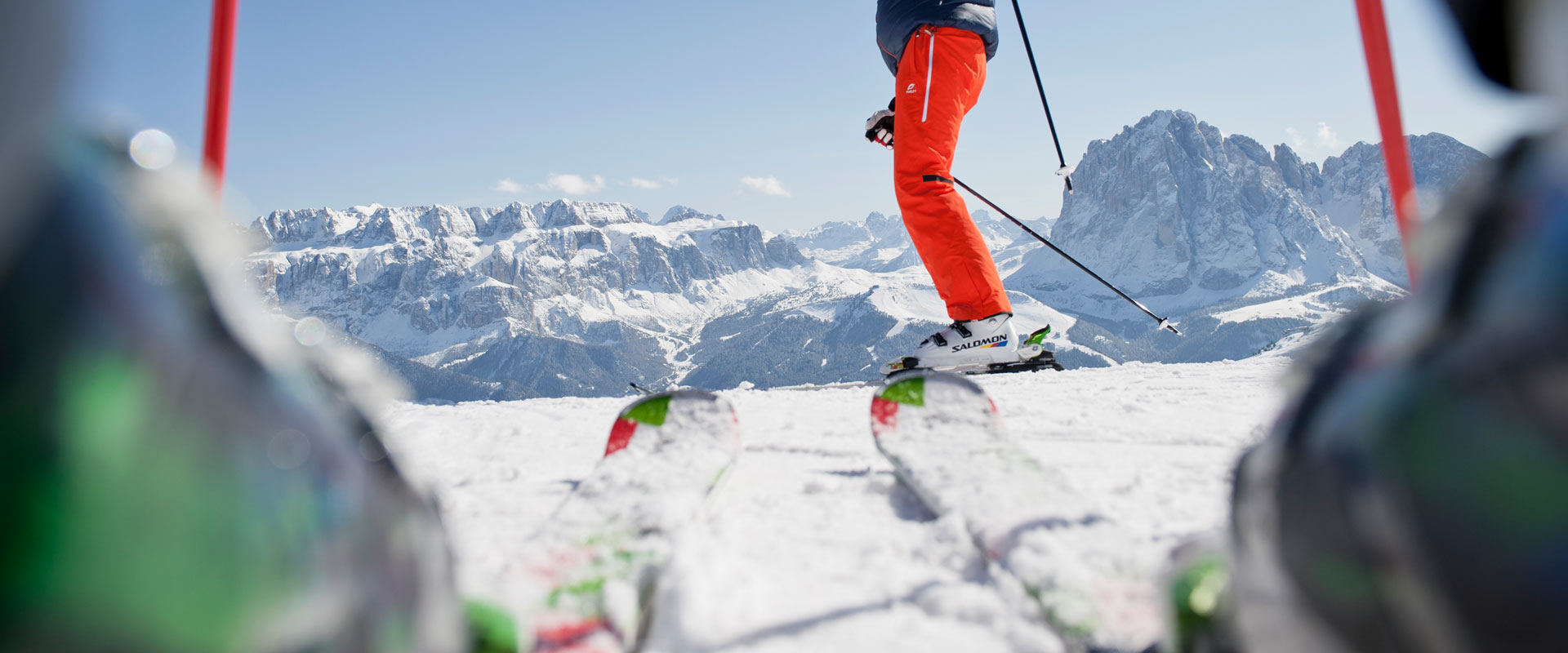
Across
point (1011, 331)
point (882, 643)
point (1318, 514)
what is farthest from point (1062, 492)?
point (1011, 331)

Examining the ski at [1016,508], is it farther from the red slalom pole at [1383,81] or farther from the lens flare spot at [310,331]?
the red slalom pole at [1383,81]

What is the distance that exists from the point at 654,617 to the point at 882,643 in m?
0.32

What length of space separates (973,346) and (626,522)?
10.2ft

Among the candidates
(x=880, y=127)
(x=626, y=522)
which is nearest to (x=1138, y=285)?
(x=880, y=127)

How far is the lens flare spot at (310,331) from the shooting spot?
53 cm

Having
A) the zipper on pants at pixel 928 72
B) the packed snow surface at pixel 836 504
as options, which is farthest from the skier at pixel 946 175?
the packed snow surface at pixel 836 504

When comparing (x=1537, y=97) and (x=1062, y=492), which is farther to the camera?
(x=1062, y=492)

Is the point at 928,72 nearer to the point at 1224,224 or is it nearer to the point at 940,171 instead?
the point at 940,171

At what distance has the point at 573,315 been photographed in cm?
19800

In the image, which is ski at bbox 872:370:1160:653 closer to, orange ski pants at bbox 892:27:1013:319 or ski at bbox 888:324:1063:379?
orange ski pants at bbox 892:27:1013:319

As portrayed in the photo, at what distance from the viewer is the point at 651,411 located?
1763mm

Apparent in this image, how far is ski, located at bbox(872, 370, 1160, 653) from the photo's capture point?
0.85m

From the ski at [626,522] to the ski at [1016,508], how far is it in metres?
0.43

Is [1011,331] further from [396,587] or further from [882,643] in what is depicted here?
[396,587]
